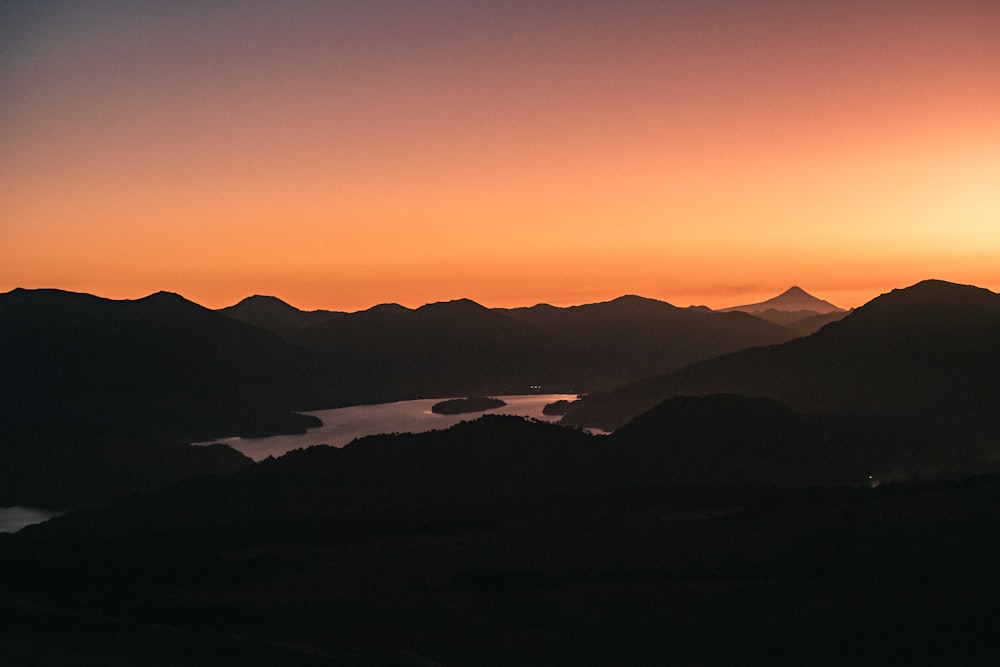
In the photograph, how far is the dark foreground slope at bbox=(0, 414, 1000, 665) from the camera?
111 feet

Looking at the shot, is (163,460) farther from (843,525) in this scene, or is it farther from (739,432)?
(843,525)

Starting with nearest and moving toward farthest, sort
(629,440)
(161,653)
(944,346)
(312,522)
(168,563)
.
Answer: (161,653) → (168,563) → (312,522) → (629,440) → (944,346)

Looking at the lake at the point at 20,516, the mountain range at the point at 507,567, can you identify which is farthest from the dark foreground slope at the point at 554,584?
the lake at the point at 20,516

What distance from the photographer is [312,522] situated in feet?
260

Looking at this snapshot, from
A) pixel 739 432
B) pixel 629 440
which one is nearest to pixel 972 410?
pixel 739 432

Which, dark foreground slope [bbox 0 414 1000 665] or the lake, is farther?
the lake

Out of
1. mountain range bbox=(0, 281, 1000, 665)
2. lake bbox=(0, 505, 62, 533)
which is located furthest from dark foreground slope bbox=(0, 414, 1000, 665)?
lake bbox=(0, 505, 62, 533)

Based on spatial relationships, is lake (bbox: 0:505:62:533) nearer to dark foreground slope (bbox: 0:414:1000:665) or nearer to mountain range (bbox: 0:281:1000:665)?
mountain range (bbox: 0:281:1000:665)

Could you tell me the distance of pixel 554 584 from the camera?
1865 inches

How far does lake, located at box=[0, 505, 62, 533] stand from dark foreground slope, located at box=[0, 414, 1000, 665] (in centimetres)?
7370

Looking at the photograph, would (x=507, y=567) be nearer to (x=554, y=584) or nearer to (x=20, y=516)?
(x=554, y=584)

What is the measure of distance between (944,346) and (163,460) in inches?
5990

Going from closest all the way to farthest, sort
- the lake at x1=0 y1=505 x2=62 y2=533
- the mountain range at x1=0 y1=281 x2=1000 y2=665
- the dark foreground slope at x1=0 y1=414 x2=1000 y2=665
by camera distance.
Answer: the dark foreground slope at x1=0 y1=414 x2=1000 y2=665
the mountain range at x1=0 y1=281 x2=1000 y2=665
the lake at x1=0 y1=505 x2=62 y2=533

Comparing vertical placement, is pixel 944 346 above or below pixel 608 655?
above
